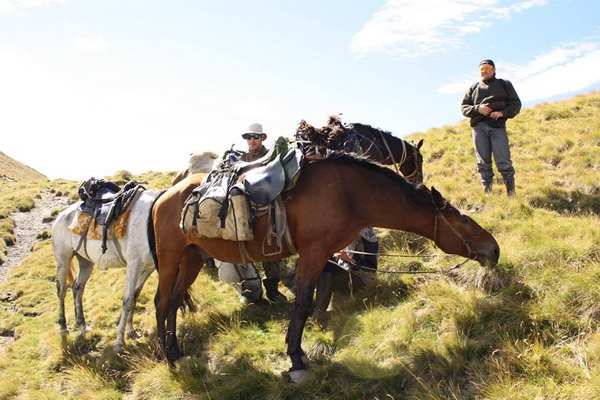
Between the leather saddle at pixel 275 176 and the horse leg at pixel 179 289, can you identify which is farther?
the horse leg at pixel 179 289

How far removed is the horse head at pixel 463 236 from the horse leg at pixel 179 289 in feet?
10.5

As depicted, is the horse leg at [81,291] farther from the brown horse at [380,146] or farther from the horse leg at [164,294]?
the brown horse at [380,146]

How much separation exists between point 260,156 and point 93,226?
3119mm

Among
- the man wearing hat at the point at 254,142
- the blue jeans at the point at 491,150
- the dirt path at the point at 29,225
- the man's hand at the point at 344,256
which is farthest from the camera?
the dirt path at the point at 29,225

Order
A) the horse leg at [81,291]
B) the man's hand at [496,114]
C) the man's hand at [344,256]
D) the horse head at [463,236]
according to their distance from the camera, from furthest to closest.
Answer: the horse leg at [81,291]
the man's hand at [496,114]
the man's hand at [344,256]
the horse head at [463,236]

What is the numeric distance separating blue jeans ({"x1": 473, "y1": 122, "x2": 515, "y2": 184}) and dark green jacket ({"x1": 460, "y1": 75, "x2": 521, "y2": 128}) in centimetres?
12

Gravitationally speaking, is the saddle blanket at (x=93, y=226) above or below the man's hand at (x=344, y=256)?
above

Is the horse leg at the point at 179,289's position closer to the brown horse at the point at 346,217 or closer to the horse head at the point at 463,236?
the brown horse at the point at 346,217

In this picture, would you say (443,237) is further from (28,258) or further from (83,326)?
(28,258)

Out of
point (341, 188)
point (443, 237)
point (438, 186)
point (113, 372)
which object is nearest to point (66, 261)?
point (113, 372)

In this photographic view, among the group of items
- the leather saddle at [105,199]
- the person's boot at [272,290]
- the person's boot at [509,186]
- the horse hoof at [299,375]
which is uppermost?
the leather saddle at [105,199]

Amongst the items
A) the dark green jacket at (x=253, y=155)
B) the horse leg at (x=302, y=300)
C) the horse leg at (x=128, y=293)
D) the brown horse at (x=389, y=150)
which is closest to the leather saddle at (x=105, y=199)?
the horse leg at (x=128, y=293)

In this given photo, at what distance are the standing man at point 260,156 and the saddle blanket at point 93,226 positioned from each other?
2228 mm

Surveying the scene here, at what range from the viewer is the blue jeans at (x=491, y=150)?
772cm
